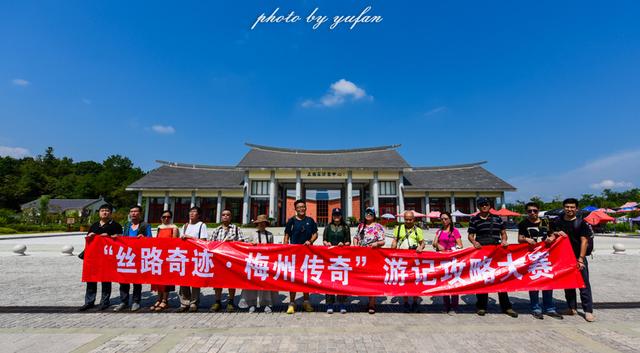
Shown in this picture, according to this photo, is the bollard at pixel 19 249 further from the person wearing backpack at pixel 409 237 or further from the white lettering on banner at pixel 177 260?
the person wearing backpack at pixel 409 237

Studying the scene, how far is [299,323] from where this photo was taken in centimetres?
426

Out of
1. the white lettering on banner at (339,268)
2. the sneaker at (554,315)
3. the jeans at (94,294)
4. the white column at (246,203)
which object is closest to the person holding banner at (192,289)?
the jeans at (94,294)

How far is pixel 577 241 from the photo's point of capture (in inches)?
191

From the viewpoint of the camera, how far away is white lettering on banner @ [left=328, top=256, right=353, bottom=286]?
4938mm

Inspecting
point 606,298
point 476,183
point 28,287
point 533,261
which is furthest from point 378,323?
point 476,183

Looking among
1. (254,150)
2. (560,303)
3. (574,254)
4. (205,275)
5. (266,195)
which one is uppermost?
(254,150)

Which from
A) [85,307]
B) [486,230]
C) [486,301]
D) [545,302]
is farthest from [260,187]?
[545,302]

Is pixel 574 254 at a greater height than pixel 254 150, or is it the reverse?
pixel 254 150

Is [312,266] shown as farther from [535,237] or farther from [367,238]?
[535,237]

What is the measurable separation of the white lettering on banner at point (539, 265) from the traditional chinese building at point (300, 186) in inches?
1126

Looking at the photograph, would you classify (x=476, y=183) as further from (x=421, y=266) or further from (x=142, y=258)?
(x=142, y=258)

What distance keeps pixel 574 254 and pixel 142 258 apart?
7.21 m

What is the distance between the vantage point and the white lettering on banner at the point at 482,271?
489 cm

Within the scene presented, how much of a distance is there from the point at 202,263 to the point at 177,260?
44 centimetres
